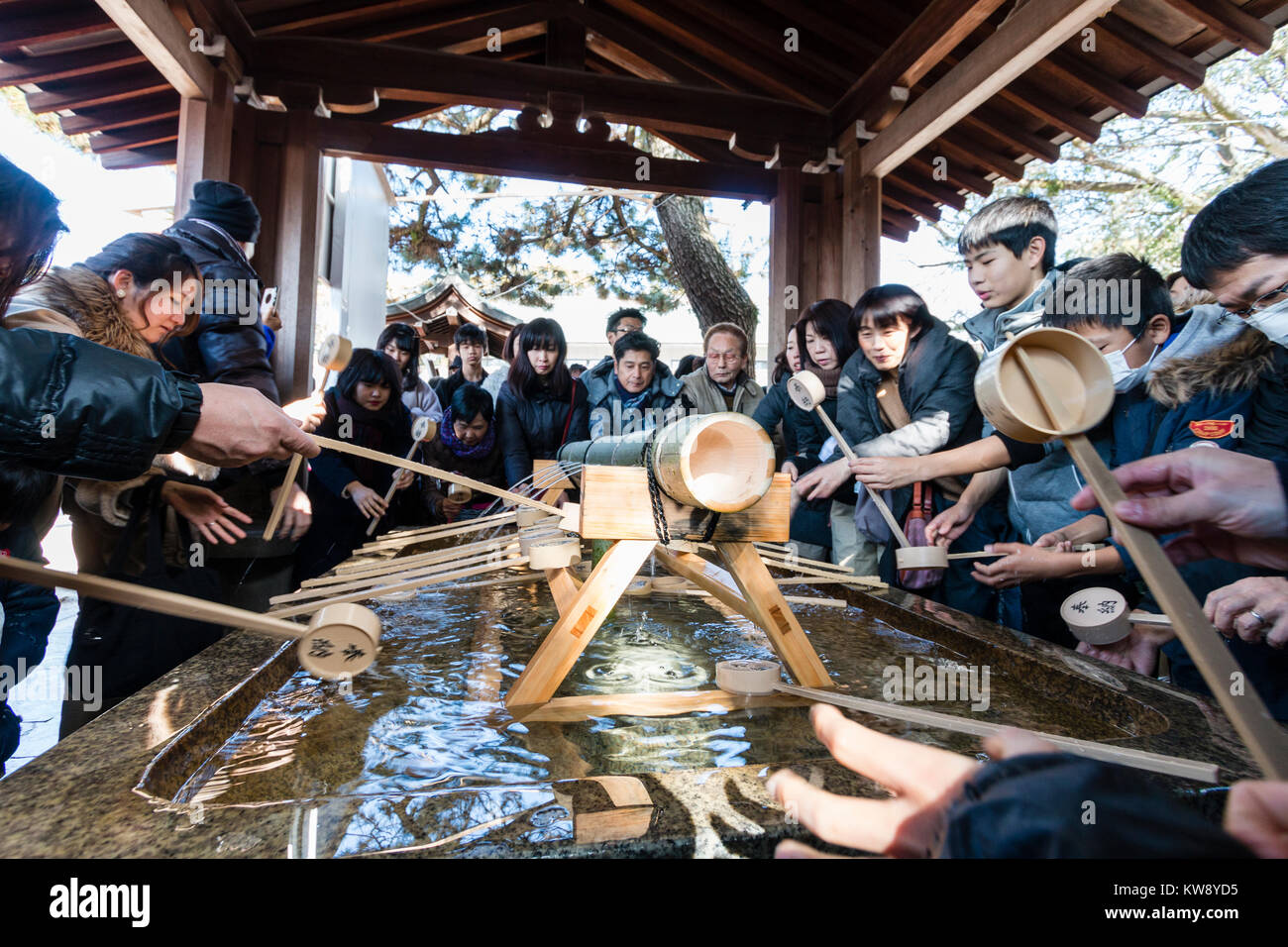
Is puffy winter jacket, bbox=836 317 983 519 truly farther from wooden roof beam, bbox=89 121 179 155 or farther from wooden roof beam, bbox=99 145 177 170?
wooden roof beam, bbox=99 145 177 170

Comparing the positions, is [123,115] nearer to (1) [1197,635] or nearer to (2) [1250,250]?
(2) [1250,250]

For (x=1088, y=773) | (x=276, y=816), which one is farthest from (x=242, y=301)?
(x=1088, y=773)

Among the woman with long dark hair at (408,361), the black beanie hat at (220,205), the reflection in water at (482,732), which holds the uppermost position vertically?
the black beanie hat at (220,205)

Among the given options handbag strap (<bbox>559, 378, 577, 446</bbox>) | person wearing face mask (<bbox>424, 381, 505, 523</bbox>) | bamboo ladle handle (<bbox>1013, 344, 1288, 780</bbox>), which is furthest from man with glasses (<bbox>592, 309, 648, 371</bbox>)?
bamboo ladle handle (<bbox>1013, 344, 1288, 780</bbox>)

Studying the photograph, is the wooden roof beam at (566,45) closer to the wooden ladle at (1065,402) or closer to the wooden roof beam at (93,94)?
→ the wooden roof beam at (93,94)

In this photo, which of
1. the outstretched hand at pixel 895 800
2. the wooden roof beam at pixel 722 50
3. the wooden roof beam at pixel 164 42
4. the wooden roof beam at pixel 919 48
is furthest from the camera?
the wooden roof beam at pixel 722 50

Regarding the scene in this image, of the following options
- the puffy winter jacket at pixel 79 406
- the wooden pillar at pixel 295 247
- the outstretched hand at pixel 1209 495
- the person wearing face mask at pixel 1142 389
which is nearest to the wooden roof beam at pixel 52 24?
the wooden pillar at pixel 295 247

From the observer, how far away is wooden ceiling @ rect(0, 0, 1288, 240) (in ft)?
14.5

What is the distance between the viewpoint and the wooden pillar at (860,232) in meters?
5.78

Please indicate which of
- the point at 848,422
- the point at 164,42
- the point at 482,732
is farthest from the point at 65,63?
the point at 482,732

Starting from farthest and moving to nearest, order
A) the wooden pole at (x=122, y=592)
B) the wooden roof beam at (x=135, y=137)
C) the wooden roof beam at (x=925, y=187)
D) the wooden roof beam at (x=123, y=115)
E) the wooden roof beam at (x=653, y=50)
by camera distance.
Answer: the wooden roof beam at (x=925, y=187)
the wooden roof beam at (x=653, y=50)
the wooden roof beam at (x=135, y=137)
the wooden roof beam at (x=123, y=115)
the wooden pole at (x=122, y=592)

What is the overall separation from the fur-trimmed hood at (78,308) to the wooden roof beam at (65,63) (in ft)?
11.8

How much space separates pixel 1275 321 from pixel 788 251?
4753mm

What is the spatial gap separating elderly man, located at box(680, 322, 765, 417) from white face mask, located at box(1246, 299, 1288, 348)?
3.39 meters
